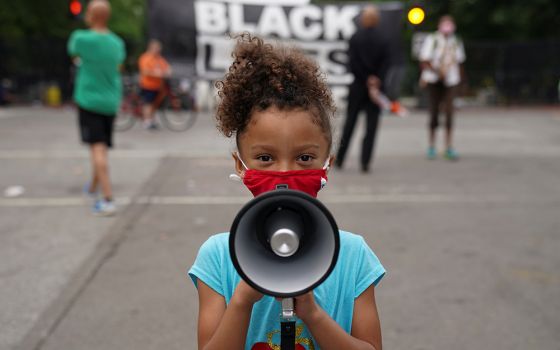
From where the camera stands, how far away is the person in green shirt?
6.02 metres

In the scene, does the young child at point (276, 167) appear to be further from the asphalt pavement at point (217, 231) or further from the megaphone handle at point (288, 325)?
the asphalt pavement at point (217, 231)

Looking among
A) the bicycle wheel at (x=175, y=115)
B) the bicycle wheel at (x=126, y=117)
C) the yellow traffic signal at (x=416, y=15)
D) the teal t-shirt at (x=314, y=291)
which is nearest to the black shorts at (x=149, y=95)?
the bicycle wheel at (x=175, y=115)

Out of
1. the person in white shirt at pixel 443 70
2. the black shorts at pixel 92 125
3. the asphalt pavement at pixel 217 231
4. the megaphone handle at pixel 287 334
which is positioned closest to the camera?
the megaphone handle at pixel 287 334

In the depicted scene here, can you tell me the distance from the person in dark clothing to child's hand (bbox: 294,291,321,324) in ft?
23.1

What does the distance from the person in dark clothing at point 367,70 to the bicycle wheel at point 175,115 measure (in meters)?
6.31

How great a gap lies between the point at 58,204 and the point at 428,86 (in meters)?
5.67

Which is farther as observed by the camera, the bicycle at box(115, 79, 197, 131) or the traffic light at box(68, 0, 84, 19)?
the bicycle at box(115, 79, 197, 131)

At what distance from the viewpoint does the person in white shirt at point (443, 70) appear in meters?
9.45

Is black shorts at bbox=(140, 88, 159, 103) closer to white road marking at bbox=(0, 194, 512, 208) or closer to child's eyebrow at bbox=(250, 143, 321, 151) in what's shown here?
white road marking at bbox=(0, 194, 512, 208)

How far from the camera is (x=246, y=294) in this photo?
144 centimetres

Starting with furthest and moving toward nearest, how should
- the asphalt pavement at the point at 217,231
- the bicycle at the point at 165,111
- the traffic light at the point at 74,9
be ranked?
1. the bicycle at the point at 165,111
2. the traffic light at the point at 74,9
3. the asphalt pavement at the point at 217,231

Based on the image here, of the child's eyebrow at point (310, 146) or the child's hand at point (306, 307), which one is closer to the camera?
the child's hand at point (306, 307)

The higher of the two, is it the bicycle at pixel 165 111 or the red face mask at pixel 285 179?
the red face mask at pixel 285 179

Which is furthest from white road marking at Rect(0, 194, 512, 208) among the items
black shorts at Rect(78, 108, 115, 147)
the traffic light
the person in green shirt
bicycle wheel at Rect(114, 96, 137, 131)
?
bicycle wheel at Rect(114, 96, 137, 131)
